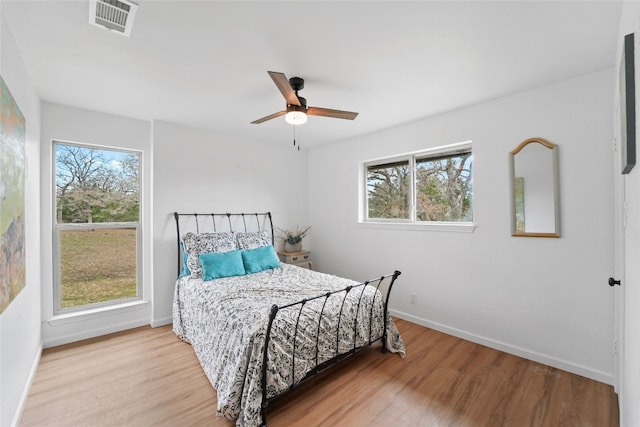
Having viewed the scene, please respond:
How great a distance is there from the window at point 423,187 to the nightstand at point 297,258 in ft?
3.78

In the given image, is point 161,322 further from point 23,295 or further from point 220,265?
point 23,295

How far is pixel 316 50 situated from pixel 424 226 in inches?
89.0

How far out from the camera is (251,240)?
12.2 feet

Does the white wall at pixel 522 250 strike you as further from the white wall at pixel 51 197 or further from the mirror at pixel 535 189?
the white wall at pixel 51 197

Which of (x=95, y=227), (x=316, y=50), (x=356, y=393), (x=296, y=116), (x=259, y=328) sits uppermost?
(x=316, y=50)

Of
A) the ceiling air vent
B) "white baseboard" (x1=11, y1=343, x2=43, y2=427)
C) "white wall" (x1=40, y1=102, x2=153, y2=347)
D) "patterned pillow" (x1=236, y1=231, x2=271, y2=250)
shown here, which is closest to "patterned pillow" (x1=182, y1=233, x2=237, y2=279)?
"patterned pillow" (x1=236, y1=231, x2=271, y2=250)

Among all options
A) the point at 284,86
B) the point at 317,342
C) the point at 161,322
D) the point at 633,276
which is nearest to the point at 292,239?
the point at 161,322

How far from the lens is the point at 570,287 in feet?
7.72

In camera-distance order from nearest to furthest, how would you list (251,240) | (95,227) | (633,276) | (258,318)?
(633,276)
(258,318)
(95,227)
(251,240)

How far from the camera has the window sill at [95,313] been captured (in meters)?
2.88

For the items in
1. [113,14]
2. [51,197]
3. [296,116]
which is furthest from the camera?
[51,197]

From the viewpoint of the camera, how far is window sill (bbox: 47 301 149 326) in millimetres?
2875

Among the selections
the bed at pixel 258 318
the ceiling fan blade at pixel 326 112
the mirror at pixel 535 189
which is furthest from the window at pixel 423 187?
the ceiling fan blade at pixel 326 112

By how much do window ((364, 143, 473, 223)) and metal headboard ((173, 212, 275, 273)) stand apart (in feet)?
5.20
